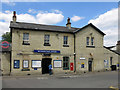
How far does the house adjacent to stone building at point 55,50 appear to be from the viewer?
64.7 feet

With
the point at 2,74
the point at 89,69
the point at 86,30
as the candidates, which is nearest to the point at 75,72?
the point at 89,69

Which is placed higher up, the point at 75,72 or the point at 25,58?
the point at 25,58

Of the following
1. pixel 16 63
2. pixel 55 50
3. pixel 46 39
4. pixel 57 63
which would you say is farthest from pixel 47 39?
pixel 16 63

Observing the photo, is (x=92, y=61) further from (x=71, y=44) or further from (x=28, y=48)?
(x=28, y=48)

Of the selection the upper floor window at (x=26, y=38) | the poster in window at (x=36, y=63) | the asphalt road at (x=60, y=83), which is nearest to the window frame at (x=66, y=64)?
the poster in window at (x=36, y=63)

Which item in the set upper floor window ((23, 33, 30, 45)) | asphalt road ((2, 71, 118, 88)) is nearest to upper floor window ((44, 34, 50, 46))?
upper floor window ((23, 33, 30, 45))

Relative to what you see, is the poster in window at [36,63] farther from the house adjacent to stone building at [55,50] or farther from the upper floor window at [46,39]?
the upper floor window at [46,39]

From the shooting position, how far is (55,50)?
2173 centimetres

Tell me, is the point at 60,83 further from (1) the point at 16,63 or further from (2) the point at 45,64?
(2) the point at 45,64

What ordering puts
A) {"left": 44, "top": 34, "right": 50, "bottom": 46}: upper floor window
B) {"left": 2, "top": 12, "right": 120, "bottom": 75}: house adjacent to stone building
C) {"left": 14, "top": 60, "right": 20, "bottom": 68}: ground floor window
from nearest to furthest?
{"left": 14, "top": 60, "right": 20, "bottom": 68}: ground floor window < {"left": 2, "top": 12, "right": 120, "bottom": 75}: house adjacent to stone building < {"left": 44, "top": 34, "right": 50, "bottom": 46}: upper floor window

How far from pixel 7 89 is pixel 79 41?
15.5m

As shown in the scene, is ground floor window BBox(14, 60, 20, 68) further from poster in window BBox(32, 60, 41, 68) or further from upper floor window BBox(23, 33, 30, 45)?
upper floor window BBox(23, 33, 30, 45)

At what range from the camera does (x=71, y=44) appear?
76.0ft

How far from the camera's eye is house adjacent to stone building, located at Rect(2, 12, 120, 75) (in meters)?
19.7
